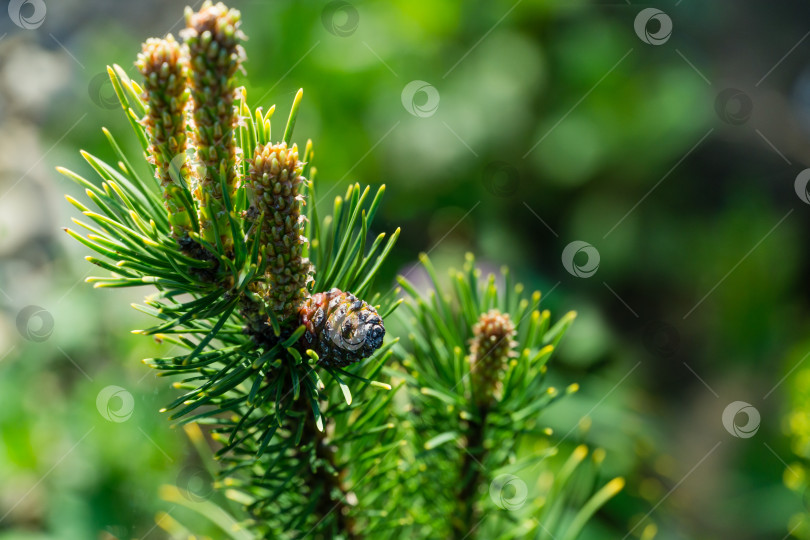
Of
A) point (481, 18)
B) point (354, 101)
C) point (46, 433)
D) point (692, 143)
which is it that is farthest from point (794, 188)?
point (46, 433)

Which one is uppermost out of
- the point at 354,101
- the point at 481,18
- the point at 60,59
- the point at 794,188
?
the point at 794,188

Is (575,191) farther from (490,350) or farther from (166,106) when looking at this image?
(166,106)

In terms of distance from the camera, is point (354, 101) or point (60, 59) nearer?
point (354, 101)

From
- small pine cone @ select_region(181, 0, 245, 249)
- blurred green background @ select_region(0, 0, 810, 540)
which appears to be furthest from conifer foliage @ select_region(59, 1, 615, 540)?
blurred green background @ select_region(0, 0, 810, 540)

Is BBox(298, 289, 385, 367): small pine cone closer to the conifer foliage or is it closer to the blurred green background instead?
the conifer foliage

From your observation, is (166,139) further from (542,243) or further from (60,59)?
(60,59)

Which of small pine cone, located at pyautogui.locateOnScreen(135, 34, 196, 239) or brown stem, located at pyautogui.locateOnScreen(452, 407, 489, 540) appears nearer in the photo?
small pine cone, located at pyautogui.locateOnScreen(135, 34, 196, 239)
